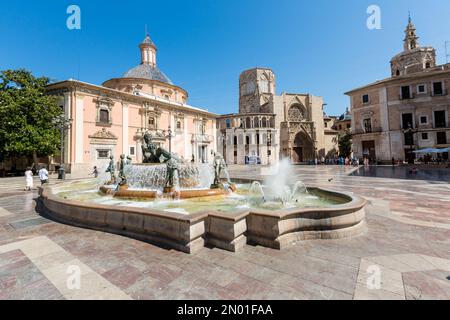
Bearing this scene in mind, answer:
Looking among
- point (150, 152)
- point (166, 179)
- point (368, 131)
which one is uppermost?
point (368, 131)

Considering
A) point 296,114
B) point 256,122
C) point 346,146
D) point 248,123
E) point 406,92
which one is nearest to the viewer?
point 406,92

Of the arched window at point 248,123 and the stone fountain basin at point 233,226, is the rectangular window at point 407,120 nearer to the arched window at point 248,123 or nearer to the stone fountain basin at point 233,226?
the arched window at point 248,123

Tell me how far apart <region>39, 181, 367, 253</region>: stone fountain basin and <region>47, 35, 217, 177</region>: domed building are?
2109 cm

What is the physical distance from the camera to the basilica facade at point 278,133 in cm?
4734

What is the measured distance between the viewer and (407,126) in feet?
95.0

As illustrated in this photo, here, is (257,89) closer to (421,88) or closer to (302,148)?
(302,148)

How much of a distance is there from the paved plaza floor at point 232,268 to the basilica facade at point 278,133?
1707 inches

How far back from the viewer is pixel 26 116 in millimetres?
19203

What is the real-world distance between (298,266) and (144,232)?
2805 millimetres

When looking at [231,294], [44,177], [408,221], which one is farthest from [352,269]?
[44,177]

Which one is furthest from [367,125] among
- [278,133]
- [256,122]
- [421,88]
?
[256,122]

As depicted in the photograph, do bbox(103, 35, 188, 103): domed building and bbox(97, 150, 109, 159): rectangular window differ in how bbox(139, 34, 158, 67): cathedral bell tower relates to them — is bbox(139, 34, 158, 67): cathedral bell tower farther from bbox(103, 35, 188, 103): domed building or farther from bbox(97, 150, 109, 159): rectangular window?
bbox(97, 150, 109, 159): rectangular window

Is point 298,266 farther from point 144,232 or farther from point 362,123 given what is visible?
point 362,123

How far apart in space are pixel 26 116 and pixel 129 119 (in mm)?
10183
